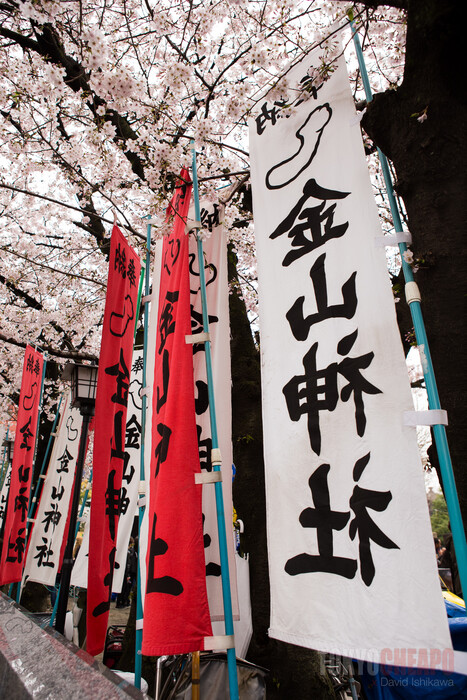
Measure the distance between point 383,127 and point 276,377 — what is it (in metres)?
1.83

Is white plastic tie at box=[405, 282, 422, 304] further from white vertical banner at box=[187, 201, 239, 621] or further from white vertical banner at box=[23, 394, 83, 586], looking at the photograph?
white vertical banner at box=[23, 394, 83, 586]

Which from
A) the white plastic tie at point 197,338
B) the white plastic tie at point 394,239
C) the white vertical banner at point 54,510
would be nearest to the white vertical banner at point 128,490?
the white vertical banner at point 54,510

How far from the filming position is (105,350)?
4668 millimetres

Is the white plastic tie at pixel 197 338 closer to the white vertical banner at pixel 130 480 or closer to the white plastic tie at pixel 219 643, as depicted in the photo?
the white plastic tie at pixel 219 643

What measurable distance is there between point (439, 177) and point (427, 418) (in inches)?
58.6

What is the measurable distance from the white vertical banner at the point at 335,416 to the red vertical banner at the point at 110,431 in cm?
212

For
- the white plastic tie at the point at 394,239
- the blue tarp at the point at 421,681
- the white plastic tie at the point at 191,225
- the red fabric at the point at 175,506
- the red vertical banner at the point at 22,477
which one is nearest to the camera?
the white plastic tie at the point at 394,239

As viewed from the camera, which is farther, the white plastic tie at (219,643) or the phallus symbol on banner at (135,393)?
the phallus symbol on banner at (135,393)

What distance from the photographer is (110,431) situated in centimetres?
444

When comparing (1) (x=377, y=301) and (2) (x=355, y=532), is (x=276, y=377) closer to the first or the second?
(1) (x=377, y=301)

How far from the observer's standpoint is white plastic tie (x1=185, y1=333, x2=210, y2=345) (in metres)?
3.45

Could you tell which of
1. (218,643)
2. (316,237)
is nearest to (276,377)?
(316,237)

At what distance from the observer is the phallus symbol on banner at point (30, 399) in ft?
26.2

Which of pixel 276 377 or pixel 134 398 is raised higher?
pixel 134 398
